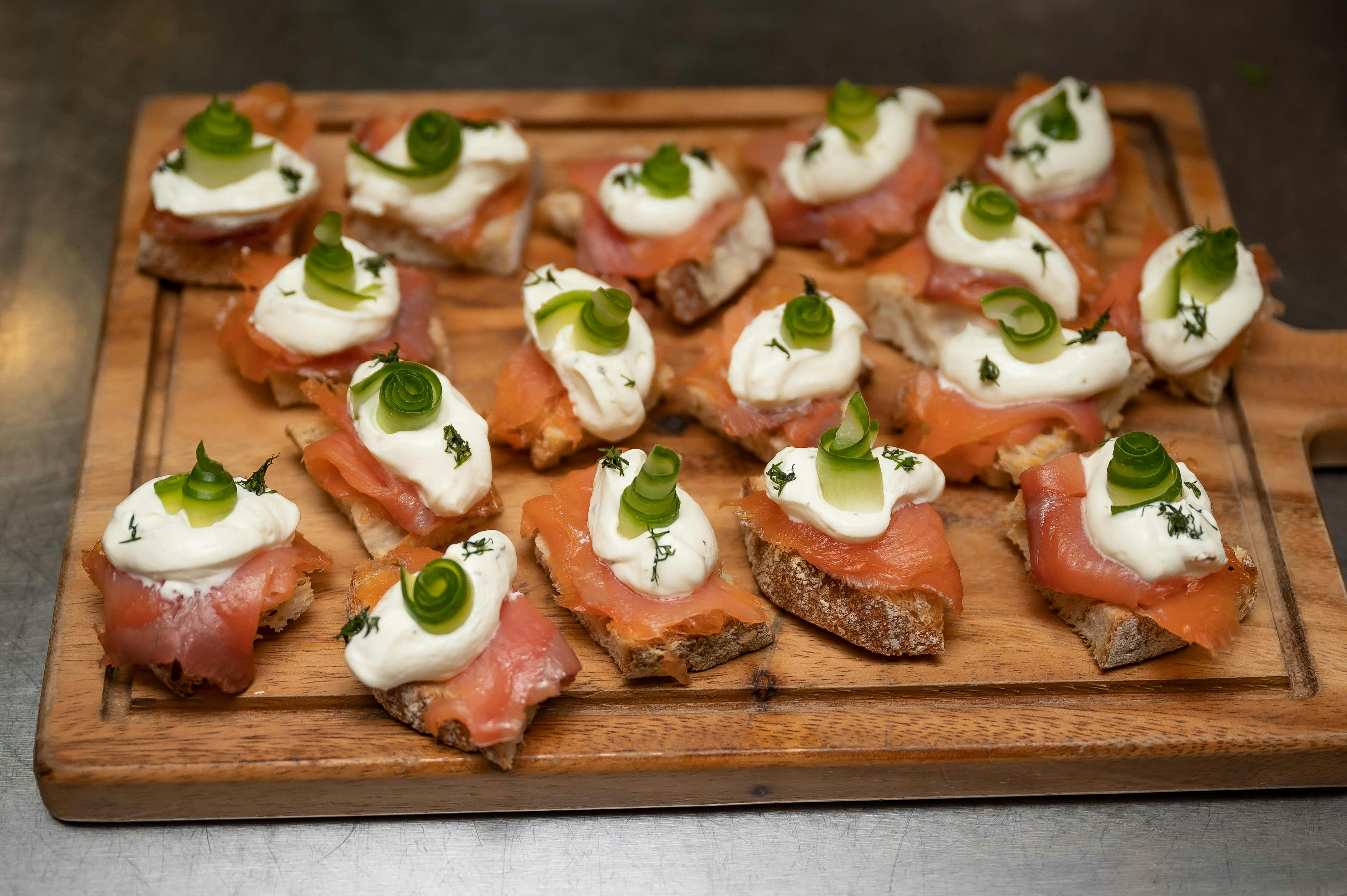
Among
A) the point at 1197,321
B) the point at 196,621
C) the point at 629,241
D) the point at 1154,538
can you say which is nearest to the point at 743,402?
the point at 629,241

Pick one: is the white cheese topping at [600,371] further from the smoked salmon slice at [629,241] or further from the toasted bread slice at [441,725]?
the toasted bread slice at [441,725]

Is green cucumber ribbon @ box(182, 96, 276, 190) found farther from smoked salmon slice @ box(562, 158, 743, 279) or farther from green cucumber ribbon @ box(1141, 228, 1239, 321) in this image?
green cucumber ribbon @ box(1141, 228, 1239, 321)

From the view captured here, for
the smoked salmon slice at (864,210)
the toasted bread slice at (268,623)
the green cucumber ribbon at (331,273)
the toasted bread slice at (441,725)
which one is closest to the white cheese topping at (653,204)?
the smoked salmon slice at (864,210)

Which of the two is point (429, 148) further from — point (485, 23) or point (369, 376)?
point (485, 23)

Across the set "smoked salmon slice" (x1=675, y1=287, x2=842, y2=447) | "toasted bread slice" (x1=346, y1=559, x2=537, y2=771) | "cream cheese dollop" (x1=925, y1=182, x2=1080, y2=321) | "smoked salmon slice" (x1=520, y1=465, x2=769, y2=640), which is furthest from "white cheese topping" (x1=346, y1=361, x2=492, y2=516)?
"cream cheese dollop" (x1=925, y1=182, x2=1080, y2=321)

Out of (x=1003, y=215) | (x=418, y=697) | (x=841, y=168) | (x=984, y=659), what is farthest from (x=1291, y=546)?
(x=418, y=697)

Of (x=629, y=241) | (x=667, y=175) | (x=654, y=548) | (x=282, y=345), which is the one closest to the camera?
(x=654, y=548)

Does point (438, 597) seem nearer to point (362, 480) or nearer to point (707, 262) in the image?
point (362, 480)
